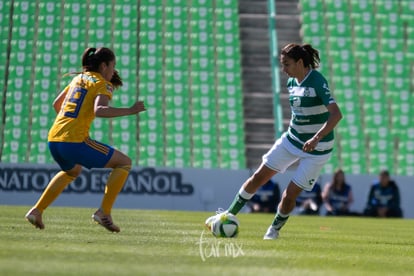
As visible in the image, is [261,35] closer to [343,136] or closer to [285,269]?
[343,136]

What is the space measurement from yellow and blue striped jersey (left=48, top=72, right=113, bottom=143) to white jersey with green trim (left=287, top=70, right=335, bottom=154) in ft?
6.32

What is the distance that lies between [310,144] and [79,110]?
230cm

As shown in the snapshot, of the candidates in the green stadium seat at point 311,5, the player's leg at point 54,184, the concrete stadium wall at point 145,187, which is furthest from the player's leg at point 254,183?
the green stadium seat at point 311,5

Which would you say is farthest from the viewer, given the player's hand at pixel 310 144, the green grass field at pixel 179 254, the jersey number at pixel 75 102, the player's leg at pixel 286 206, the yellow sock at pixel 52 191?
the player's leg at pixel 286 206

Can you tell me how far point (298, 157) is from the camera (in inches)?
375

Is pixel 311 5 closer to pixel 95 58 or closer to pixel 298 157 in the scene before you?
pixel 298 157

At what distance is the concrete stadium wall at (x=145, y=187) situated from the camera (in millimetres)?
20062

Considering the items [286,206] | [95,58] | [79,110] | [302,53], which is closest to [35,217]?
[79,110]

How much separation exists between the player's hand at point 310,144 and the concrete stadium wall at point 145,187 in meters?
11.5

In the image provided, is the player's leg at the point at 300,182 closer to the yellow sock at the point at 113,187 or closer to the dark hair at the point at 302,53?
the dark hair at the point at 302,53

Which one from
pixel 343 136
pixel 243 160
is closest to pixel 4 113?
Result: pixel 243 160

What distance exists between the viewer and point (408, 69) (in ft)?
84.9

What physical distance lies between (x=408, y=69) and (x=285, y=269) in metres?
20.6

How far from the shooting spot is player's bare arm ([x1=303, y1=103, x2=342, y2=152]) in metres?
8.89
